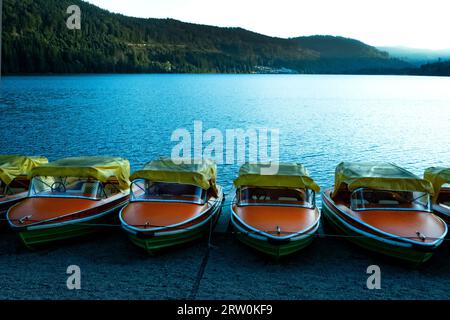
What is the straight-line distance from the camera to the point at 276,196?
14.3m

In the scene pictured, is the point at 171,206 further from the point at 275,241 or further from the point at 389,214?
the point at 389,214

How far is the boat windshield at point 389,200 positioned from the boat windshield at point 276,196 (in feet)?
5.19

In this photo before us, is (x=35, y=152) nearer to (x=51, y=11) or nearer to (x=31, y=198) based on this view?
(x=31, y=198)

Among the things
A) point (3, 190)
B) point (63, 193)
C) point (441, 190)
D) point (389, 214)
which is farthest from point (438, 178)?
point (3, 190)

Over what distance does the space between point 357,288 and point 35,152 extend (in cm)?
3494

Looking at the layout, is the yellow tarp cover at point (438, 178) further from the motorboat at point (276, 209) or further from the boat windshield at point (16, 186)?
the boat windshield at point (16, 186)

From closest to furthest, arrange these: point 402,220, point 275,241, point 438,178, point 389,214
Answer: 1. point 275,241
2. point 402,220
3. point 389,214
4. point 438,178

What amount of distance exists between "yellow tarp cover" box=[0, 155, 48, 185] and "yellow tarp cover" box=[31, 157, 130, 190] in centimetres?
142

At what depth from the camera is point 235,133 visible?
50.8 meters

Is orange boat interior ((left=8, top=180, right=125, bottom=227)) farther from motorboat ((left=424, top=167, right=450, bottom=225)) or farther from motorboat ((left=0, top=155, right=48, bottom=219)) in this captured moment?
motorboat ((left=424, top=167, right=450, bottom=225))

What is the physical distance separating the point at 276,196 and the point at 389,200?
397cm

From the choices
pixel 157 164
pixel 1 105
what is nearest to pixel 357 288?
pixel 157 164

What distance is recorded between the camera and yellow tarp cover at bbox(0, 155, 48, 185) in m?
15.1

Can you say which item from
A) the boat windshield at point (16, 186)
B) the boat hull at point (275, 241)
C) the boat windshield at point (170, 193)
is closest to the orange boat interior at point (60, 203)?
the boat windshield at point (170, 193)
